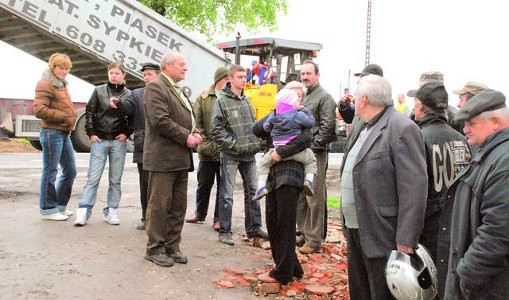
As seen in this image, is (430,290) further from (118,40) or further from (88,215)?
(118,40)

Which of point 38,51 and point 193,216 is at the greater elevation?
point 38,51

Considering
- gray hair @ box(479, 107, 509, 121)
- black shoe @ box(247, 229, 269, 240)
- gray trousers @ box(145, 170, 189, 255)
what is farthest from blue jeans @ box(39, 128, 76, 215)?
gray hair @ box(479, 107, 509, 121)

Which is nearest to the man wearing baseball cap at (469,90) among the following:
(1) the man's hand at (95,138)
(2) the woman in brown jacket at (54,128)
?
(1) the man's hand at (95,138)

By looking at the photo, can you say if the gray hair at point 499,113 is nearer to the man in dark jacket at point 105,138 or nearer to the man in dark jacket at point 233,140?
the man in dark jacket at point 233,140

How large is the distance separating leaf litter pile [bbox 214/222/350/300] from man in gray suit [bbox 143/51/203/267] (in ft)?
2.05

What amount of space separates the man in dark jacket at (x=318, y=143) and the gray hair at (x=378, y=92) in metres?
2.33

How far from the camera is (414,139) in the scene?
3.17m

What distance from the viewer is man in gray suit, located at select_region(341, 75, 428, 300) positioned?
3094 mm

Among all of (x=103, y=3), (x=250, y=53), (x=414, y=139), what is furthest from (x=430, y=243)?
(x=250, y=53)

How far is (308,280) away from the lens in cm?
490

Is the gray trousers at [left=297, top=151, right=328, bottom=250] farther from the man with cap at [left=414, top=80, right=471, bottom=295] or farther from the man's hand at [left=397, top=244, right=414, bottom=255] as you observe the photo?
the man's hand at [left=397, top=244, right=414, bottom=255]

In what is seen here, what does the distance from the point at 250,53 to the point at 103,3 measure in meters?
4.66

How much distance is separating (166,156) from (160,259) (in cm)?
100

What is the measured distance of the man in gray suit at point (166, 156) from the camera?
15.8 ft
